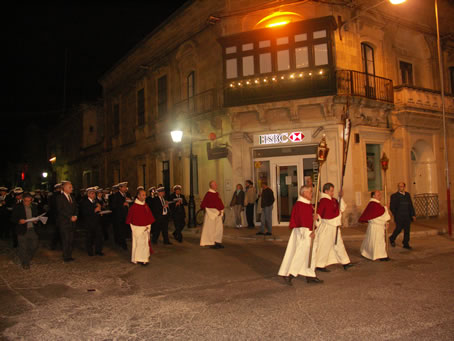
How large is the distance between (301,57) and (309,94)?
1.73 m

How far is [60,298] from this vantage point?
20.1 ft

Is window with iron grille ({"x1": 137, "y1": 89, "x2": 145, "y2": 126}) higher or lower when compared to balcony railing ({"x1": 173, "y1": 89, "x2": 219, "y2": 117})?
higher

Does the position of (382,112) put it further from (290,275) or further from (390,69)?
(290,275)

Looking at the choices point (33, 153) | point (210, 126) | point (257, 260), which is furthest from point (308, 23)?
point (33, 153)

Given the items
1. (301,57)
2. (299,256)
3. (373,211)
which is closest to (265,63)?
(301,57)

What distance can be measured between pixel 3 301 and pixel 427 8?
2036cm

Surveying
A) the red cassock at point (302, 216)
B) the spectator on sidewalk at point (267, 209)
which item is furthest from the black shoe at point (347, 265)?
the spectator on sidewalk at point (267, 209)

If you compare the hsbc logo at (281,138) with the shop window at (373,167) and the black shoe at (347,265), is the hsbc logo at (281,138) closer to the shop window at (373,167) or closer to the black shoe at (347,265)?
the shop window at (373,167)

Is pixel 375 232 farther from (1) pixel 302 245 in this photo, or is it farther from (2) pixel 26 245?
(2) pixel 26 245

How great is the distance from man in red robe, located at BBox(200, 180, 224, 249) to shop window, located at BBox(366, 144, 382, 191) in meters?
7.74

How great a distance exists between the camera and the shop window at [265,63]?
616 inches

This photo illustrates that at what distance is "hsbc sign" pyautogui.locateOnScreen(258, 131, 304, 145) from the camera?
15.3 meters

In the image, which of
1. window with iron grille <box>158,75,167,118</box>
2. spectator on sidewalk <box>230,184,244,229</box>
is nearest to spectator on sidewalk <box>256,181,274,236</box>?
spectator on sidewalk <box>230,184,244,229</box>

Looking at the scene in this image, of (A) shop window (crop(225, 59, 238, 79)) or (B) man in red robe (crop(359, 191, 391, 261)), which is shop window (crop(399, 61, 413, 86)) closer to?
(A) shop window (crop(225, 59, 238, 79))
